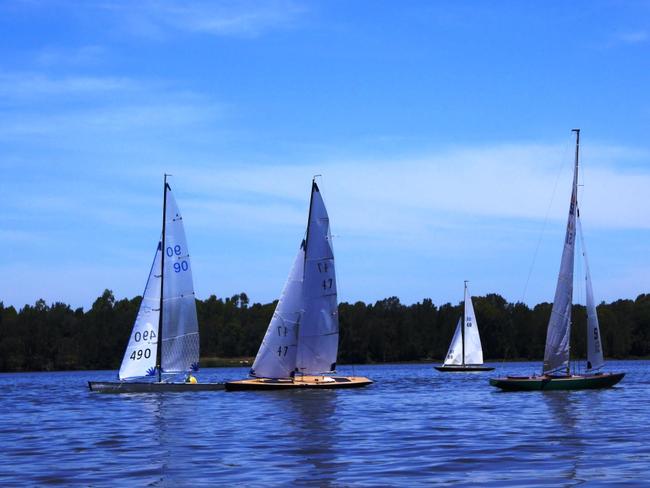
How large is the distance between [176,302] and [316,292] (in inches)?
336

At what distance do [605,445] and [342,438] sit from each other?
8.52 metres

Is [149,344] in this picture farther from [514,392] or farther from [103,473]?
[103,473]

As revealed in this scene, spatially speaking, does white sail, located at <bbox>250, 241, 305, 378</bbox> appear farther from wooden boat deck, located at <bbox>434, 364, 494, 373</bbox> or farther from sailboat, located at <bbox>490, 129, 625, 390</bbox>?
wooden boat deck, located at <bbox>434, 364, 494, 373</bbox>

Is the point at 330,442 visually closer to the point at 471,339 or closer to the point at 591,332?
the point at 591,332

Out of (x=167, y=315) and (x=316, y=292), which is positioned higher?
(x=316, y=292)

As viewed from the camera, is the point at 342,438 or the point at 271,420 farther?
the point at 271,420

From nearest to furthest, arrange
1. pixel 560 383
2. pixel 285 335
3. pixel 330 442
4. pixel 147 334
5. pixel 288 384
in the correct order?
pixel 330 442
pixel 560 383
pixel 147 334
pixel 288 384
pixel 285 335

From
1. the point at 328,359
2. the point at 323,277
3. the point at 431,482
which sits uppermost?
the point at 323,277

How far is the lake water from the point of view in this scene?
2606 cm

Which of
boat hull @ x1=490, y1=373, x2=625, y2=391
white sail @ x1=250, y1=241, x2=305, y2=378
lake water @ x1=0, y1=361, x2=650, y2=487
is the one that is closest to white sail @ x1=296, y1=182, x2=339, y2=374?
white sail @ x1=250, y1=241, x2=305, y2=378

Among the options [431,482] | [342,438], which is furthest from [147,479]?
[342,438]

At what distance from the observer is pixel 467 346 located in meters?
126

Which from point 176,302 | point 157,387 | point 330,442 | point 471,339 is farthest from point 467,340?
point 330,442

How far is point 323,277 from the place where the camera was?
66000mm
